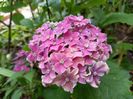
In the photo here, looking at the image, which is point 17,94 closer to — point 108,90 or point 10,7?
point 108,90

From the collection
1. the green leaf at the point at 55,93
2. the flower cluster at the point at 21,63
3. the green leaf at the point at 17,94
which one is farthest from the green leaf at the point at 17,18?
the green leaf at the point at 55,93

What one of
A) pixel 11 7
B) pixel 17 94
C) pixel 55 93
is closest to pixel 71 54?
pixel 55 93

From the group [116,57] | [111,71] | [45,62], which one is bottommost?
[116,57]

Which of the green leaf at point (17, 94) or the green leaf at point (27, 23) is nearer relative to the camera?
the green leaf at point (17, 94)

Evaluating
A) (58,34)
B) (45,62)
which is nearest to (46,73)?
(45,62)

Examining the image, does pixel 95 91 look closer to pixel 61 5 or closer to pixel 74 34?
pixel 74 34

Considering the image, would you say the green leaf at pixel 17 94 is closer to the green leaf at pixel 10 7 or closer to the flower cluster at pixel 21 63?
the flower cluster at pixel 21 63

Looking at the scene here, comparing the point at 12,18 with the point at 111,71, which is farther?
the point at 12,18
